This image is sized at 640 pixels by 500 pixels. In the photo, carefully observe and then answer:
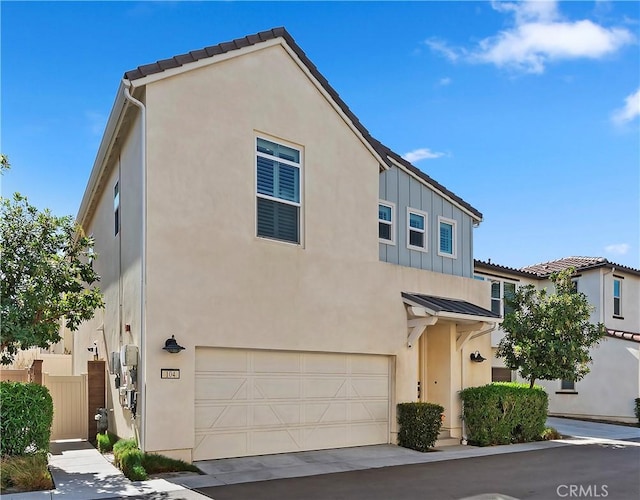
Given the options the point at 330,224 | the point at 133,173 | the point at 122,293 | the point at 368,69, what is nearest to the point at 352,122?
the point at 368,69

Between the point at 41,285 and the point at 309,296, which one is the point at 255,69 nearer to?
the point at 309,296

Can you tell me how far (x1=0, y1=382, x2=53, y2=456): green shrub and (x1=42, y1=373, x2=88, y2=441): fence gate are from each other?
5348mm

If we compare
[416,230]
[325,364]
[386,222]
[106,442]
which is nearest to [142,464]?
[106,442]

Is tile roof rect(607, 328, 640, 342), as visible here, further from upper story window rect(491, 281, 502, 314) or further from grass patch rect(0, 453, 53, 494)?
grass patch rect(0, 453, 53, 494)

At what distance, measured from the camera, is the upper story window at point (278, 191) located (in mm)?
12750

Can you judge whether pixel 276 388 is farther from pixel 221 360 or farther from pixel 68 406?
pixel 68 406

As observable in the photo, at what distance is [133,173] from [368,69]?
607 centimetres

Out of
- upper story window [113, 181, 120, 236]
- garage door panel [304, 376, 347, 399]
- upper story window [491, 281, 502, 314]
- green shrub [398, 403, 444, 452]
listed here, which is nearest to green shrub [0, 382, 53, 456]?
upper story window [113, 181, 120, 236]

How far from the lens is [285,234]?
13086 mm

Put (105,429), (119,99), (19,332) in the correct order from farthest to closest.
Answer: (105,429)
(119,99)
(19,332)

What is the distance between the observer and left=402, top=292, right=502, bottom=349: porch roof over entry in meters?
14.6

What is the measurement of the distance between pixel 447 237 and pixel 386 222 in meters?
2.68

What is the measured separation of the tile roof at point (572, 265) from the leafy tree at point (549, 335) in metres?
7.96

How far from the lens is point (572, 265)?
26328mm
